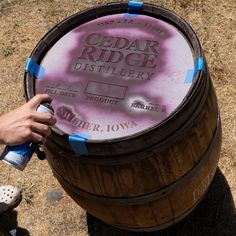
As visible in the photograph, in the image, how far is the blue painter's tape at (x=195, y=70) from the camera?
2.70 m

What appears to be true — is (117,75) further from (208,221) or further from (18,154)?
(208,221)

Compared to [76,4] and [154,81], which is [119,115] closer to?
[154,81]

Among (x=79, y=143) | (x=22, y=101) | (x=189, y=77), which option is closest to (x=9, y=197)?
(x=22, y=101)

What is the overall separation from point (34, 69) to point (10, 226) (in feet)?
5.62

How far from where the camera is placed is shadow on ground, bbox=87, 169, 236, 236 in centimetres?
372

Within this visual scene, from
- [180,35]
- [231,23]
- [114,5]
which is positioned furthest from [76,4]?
[180,35]

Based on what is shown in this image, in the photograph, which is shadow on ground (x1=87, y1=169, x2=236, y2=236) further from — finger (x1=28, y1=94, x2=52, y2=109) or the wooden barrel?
finger (x1=28, y1=94, x2=52, y2=109)

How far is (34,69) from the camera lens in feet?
9.93

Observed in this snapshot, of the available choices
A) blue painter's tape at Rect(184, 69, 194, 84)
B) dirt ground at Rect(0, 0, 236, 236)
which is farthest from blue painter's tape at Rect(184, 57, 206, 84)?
dirt ground at Rect(0, 0, 236, 236)

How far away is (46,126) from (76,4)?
3678 millimetres

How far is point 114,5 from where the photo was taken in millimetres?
3232

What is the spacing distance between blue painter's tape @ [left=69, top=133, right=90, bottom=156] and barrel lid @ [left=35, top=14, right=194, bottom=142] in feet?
0.27

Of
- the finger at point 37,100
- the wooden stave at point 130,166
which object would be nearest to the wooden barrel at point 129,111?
the wooden stave at point 130,166

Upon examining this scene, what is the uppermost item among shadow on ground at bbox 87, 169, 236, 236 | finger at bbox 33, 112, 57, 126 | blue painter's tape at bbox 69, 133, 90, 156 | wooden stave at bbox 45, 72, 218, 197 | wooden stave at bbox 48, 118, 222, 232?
finger at bbox 33, 112, 57, 126
